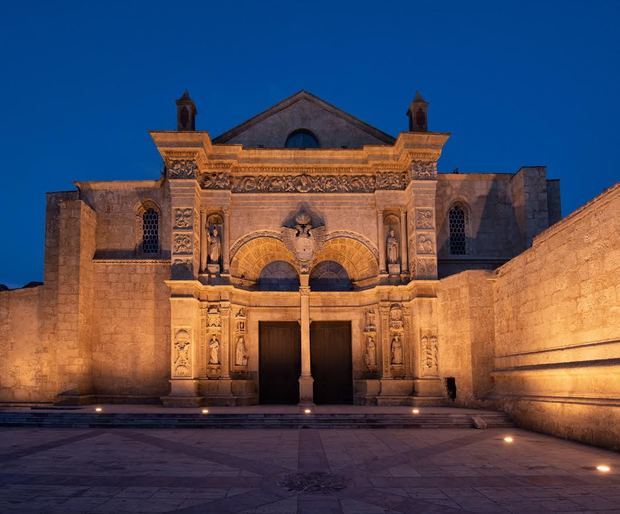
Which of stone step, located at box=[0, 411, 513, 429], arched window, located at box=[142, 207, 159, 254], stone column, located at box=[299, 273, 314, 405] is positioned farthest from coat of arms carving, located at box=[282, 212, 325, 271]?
stone step, located at box=[0, 411, 513, 429]

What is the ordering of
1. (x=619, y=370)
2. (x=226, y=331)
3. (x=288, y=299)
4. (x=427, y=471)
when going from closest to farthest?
(x=427, y=471)
(x=619, y=370)
(x=226, y=331)
(x=288, y=299)

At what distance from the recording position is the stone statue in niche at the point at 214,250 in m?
23.8

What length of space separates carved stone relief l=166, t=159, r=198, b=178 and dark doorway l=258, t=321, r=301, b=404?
6.96 m

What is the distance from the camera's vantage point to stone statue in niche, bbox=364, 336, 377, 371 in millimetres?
24172

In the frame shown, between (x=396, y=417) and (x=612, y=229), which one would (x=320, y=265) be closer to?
(x=396, y=417)

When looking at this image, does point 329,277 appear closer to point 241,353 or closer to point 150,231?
point 241,353

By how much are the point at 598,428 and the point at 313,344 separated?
1421cm

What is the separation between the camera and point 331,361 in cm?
2523

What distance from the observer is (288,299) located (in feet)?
82.9

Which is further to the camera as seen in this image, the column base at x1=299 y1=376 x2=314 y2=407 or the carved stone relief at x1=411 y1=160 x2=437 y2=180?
the carved stone relief at x1=411 y1=160 x2=437 y2=180

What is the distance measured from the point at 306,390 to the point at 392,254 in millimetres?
6513

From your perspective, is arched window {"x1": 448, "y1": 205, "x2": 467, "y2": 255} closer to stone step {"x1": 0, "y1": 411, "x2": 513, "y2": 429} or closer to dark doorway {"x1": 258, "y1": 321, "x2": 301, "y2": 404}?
dark doorway {"x1": 258, "y1": 321, "x2": 301, "y2": 404}

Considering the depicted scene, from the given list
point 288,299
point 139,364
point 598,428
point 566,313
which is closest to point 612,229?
point 566,313

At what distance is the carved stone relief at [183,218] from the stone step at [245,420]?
7878 millimetres
